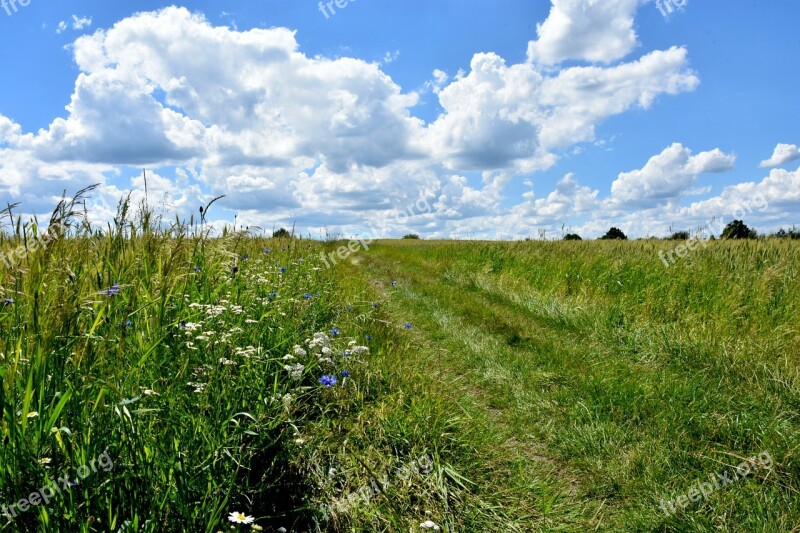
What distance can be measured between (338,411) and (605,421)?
2516 millimetres

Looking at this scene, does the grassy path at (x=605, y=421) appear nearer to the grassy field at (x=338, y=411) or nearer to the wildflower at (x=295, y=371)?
the grassy field at (x=338, y=411)

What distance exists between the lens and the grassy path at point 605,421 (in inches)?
128

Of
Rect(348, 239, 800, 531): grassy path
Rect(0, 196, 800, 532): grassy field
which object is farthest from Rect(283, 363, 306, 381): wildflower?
Rect(348, 239, 800, 531): grassy path

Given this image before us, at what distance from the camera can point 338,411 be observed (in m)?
3.83

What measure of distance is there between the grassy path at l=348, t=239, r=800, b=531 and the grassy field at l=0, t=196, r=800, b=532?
2 cm

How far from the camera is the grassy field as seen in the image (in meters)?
2.26

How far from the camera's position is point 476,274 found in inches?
575

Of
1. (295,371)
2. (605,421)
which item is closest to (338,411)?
(295,371)

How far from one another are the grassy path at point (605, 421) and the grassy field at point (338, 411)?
0.02 meters

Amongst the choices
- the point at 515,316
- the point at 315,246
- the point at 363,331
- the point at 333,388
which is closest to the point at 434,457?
the point at 333,388

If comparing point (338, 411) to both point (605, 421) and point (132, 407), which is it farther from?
point (605, 421)

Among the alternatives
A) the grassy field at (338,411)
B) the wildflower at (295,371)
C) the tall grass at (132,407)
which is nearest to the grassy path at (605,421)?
the grassy field at (338,411)

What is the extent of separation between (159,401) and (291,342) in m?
1.68

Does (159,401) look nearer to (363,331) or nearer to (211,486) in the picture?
(211,486)
